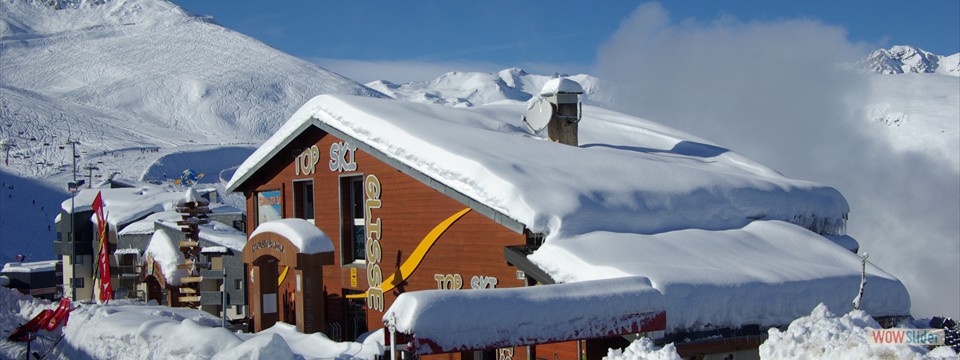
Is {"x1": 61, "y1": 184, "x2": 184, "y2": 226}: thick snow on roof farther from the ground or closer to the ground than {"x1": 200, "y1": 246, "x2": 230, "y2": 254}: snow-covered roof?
farther from the ground

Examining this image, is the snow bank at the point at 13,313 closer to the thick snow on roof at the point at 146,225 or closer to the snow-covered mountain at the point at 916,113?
the thick snow on roof at the point at 146,225

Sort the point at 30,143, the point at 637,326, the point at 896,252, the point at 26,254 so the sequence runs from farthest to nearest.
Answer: the point at 30,143 → the point at 26,254 → the point at 896,252 → the point at 637,326

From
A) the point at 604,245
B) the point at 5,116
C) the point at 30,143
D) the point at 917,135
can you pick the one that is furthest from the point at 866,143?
the point at 5,116

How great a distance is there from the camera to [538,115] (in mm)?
17844

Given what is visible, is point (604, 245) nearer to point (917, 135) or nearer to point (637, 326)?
point (637, 326)

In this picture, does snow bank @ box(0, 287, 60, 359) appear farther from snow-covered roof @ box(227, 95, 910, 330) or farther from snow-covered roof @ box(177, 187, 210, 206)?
snow-covered roof @ box(227, 95, 910, 330)

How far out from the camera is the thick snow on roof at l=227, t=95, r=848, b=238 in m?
12.6

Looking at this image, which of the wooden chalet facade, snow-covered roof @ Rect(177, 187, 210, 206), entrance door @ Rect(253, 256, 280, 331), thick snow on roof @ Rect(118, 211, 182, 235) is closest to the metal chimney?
the wooden chalet facade

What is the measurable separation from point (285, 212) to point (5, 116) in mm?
135782

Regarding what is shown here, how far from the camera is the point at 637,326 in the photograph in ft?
32.2

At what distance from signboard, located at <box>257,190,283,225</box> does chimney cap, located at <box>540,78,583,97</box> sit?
6.36 meters

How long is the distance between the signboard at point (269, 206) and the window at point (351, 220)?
2.72 m

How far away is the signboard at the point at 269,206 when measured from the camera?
20.0 metres

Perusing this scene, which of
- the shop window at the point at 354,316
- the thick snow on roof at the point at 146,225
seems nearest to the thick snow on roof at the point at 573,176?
the shop window at the point at 354,316
